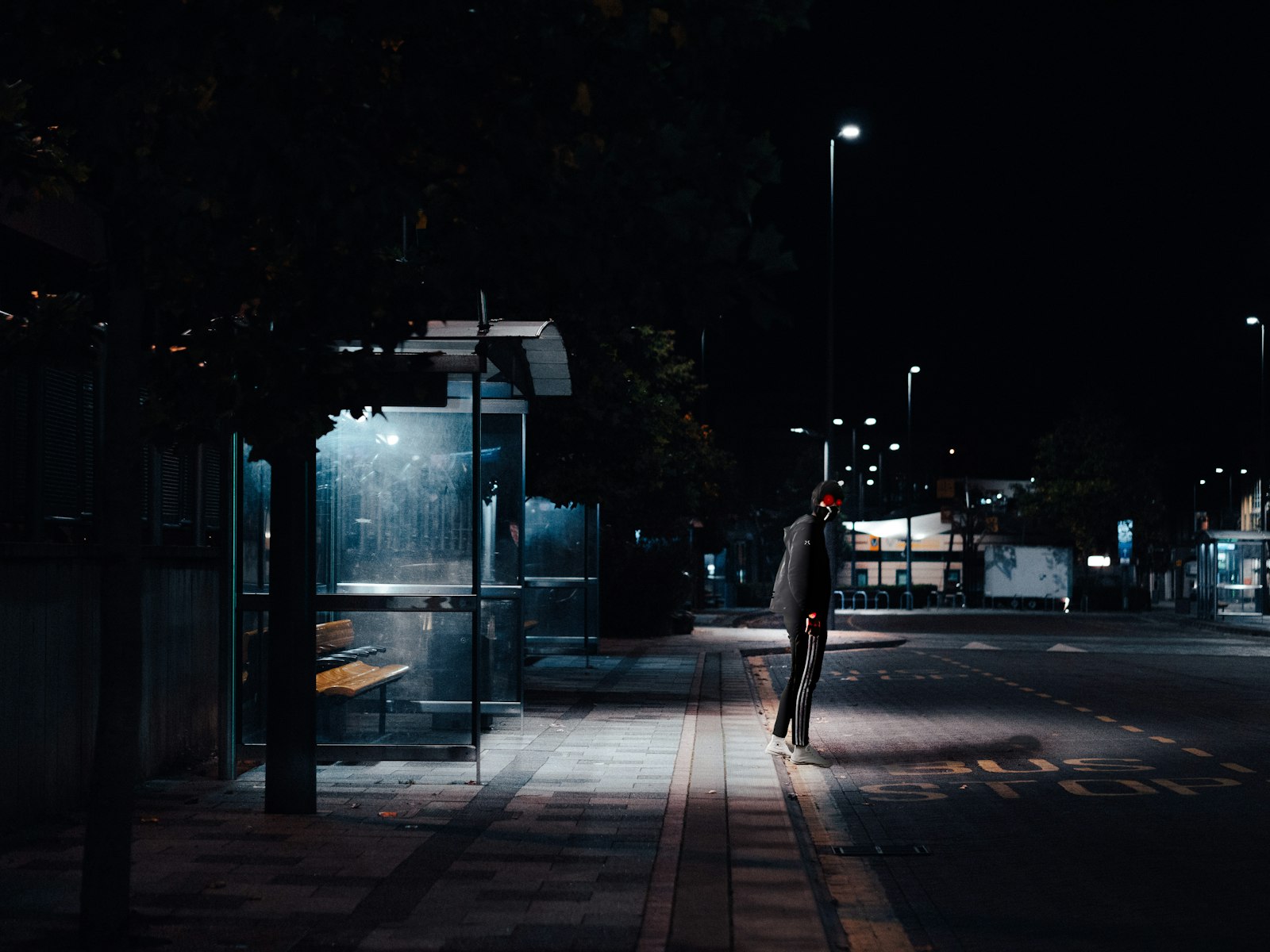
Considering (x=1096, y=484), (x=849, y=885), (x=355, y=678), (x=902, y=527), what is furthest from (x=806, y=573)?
(x=1096, y=484)

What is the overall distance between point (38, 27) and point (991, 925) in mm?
5006

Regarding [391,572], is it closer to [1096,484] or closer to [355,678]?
[355,678]

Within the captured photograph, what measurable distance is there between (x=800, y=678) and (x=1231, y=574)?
44836 millimetres

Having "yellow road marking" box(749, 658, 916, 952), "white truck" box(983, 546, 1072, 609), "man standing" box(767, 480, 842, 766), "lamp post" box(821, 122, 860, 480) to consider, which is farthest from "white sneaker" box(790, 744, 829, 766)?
"white truck" box(983, 546, 1072, 609)

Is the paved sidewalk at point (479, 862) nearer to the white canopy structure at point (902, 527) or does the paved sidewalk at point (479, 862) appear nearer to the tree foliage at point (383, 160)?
the tree foliage at point (383, 160)

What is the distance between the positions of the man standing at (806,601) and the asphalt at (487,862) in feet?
1.30

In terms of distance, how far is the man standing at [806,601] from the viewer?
1227 cm

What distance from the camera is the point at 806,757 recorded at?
41.6 ft

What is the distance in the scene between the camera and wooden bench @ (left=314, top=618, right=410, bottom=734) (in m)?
11.6

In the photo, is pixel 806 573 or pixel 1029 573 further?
pixel 1029 573

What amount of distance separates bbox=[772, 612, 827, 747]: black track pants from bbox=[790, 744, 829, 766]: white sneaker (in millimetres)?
41

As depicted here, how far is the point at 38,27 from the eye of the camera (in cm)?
620

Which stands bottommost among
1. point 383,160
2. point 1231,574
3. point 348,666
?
point 1231,574

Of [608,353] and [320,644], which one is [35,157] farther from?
[608,353]
